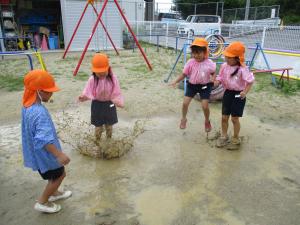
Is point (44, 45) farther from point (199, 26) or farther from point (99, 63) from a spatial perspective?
point (99, 63)

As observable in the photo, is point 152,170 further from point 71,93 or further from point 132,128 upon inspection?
point 71,93

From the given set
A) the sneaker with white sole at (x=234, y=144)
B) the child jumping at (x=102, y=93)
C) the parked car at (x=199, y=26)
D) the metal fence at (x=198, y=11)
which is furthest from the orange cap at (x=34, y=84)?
the metal fence at (x=198, y=11)

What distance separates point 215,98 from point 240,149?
6.89 feet

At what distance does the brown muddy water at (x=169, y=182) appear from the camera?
8.56 ft

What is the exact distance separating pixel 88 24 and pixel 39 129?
39.3 ft

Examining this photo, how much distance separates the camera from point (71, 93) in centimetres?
635

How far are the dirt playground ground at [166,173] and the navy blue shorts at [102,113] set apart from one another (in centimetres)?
46

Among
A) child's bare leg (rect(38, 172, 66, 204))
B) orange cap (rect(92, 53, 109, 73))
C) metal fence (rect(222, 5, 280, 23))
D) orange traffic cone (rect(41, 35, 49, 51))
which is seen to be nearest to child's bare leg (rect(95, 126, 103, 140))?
orange cap (rect(92, 53, 109, 73))

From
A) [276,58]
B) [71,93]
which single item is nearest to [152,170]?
[71,93]

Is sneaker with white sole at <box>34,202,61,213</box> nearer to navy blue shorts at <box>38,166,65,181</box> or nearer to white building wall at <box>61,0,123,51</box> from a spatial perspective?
navy blue shorts at <box>38,166,65,181</box>

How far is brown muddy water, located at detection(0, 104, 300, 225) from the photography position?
8.56 ft

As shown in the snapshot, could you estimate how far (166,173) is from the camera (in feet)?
10.8

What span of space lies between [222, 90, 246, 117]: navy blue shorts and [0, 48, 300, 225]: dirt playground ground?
51 centimetres

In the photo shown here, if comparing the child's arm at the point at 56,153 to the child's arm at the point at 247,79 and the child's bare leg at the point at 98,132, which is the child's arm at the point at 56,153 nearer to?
the child's bare leg at the point at 98,132
